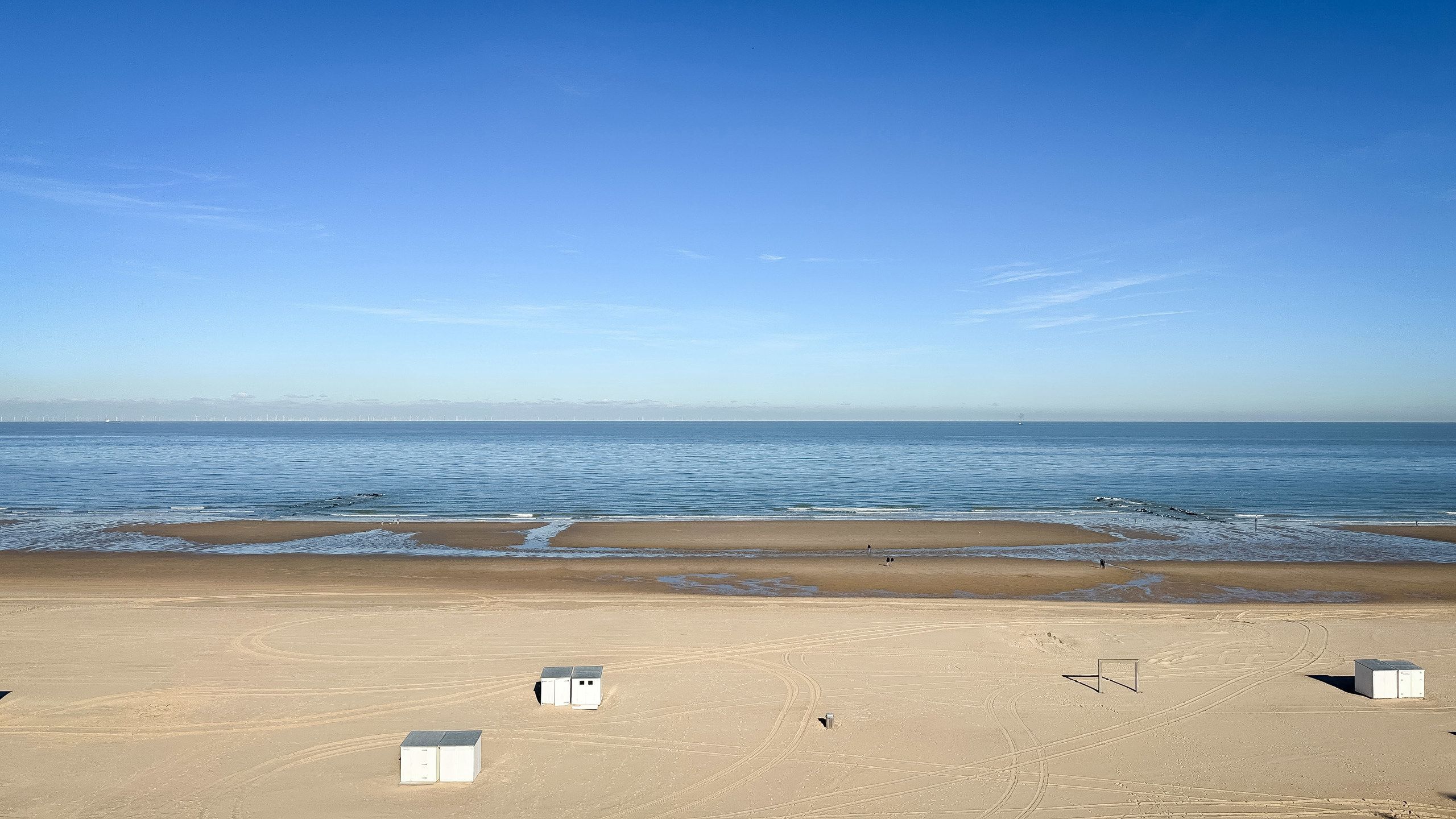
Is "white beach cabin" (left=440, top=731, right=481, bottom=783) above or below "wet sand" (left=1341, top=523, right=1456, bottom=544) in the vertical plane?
above

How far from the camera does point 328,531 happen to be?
4134cm

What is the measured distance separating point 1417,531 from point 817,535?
105 ft

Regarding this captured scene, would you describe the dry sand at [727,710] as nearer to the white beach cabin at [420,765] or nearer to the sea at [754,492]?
the white beach cabin at [420,765]

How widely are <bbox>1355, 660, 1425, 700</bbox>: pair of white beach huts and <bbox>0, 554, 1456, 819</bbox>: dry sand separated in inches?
9.3

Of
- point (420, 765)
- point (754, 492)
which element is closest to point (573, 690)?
point (420, 765)

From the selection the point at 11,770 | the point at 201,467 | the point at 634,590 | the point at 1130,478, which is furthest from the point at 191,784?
the point at 201,467

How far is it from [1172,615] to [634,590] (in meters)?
17.1

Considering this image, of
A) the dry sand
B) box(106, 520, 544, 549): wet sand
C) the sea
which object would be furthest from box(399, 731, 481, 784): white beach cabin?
box(106, 520, 544, 549): wet sand

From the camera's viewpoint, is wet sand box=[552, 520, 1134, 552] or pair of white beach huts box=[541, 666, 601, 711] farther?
wet sand box=[552, 520, 1134, 552]

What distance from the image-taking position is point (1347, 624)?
72.2ft

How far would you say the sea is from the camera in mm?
38781

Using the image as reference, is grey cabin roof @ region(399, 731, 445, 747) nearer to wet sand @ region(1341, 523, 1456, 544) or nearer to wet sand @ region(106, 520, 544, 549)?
wet sand @ region(106, 520, 544, 549)

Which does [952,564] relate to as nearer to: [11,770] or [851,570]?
[851,570]

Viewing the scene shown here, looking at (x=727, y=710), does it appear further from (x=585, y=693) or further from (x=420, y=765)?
(x=420, y=765)
